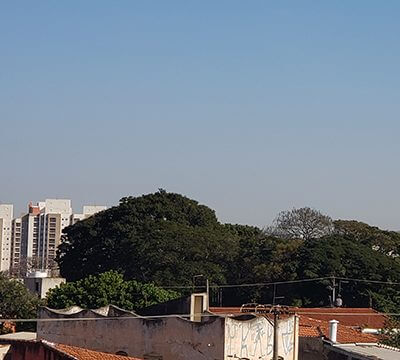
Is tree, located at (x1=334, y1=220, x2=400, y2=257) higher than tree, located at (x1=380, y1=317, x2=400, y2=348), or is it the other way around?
tree, located at (x1=334, y1=220, x2=400, y2=257)

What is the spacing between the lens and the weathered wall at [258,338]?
26109 millimetres

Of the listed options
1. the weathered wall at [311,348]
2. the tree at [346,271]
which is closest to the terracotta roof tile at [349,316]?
the tree at [346,271]

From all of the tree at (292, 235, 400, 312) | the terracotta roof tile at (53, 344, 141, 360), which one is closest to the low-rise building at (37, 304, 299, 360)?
the terracotta roof tile at (53, 344, 141, 360)

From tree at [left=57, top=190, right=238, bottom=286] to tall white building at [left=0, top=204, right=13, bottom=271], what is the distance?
104 meters

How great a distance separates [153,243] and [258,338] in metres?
41.7

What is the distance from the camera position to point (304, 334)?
3275 centimetres

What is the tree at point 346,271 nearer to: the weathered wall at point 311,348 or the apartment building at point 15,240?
the weathered wall at point 311,348

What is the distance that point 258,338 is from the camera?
2756 cm

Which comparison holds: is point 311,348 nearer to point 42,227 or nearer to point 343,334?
point 343,334

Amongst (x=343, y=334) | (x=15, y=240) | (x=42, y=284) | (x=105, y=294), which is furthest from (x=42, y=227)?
(x=343, y=334)

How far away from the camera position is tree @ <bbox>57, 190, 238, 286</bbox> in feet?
217

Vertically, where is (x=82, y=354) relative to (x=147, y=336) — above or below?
below

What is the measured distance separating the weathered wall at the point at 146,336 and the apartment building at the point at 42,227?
14820 cm

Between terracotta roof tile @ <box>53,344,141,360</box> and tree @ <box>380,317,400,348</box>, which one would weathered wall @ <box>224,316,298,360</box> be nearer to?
terracotta roof tile @ <box>53,344,141,360</box>
